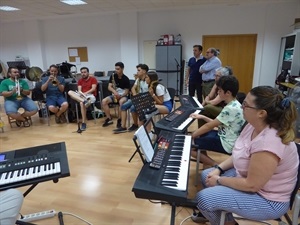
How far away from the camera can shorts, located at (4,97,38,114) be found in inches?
162

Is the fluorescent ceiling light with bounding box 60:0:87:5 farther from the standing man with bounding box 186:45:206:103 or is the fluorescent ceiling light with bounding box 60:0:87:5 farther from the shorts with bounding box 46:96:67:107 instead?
the standing man with bounding box 186:45:206:103

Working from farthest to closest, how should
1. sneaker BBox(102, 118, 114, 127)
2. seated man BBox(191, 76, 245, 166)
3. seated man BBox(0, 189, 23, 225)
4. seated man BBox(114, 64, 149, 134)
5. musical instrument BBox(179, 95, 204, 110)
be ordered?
1. sneaker BBox(102, 118, 114, 127)
2. seated man BBox(114, 64, 149, 134)
3. musical instrument BBox(179, 95, 204, 110)
4. seated man BBox(191, 76, 245, 166)
5. seated man BBox(0, 189, 23, 225)

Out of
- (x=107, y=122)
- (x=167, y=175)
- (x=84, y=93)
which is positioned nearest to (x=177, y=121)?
(x=167, y=175)

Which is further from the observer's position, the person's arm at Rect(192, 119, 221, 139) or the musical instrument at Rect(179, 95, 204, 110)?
the musical instrument at Rect(179, 95, 204, 110)

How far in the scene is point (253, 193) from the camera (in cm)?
123

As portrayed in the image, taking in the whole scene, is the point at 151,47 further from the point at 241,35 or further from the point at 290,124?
the point at 290,124

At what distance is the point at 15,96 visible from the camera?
13.9ft

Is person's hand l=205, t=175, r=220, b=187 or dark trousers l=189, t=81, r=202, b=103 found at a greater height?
dark trousers l=189, t=81, r=202, b=103

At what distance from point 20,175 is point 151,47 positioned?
6603 mm

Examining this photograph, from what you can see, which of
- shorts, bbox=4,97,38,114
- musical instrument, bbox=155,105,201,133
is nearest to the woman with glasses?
musical instrument, bbox=155,105,201,133

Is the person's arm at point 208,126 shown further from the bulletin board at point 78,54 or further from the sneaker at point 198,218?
the bulletin board at point 78,54

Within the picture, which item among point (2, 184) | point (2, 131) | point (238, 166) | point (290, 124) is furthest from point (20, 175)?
point (2, 131)

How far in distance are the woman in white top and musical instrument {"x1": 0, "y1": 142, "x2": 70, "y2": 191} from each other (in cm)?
201

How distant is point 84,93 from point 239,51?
15.9 feet
